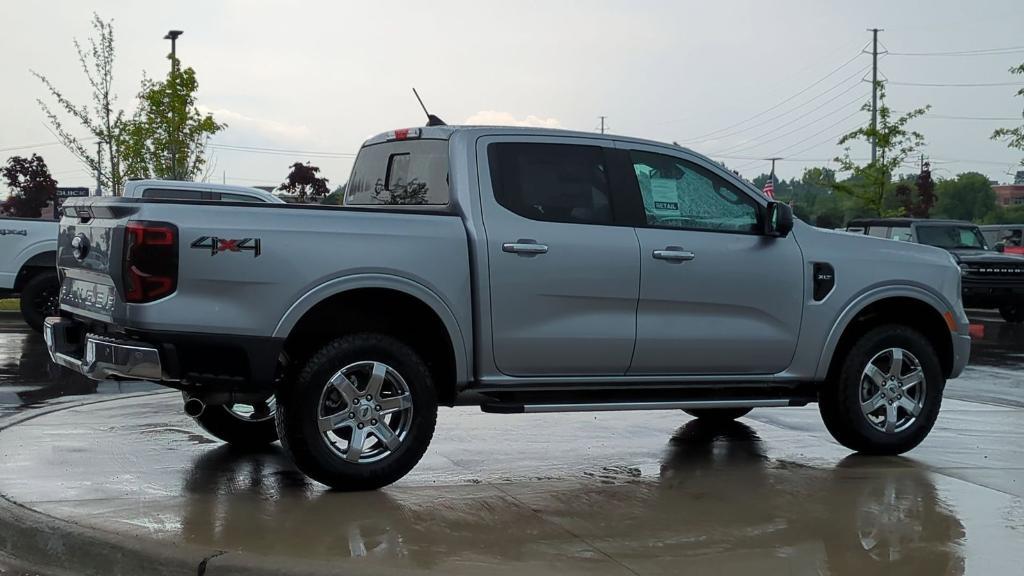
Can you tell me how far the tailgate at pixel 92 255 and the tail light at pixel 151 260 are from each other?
0.25ft

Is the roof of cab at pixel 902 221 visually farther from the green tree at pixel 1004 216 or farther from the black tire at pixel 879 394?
→ the green tree at pixel 1004 216

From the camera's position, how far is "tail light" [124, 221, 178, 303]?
18.9 feet

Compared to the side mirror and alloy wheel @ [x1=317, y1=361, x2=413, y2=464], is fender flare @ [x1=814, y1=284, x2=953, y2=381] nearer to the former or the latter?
the side mirror

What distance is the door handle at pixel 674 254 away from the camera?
6.95m

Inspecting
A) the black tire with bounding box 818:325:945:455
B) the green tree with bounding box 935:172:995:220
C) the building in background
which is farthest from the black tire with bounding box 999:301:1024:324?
the building in background

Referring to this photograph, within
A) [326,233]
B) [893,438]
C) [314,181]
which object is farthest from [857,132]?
[326,233]

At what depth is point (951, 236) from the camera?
69.9 ft

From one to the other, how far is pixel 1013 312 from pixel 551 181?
1681 cm

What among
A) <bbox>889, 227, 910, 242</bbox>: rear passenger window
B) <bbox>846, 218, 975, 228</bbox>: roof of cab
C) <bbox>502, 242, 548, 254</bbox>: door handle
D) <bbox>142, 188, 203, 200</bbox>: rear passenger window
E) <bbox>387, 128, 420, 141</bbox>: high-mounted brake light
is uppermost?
<bbox>387, 128, 420, 141</bbox>: high-mounted brake light

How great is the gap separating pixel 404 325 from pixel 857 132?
33617mm

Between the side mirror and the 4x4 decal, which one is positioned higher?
the side mirror

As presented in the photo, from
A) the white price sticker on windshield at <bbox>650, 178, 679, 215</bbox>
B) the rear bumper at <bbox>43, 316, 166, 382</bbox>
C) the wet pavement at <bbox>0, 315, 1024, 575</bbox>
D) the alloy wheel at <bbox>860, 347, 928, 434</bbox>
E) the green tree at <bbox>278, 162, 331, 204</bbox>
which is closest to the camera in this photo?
the wet pavement at <bbox>0, 315, 1024, 575</bbox>

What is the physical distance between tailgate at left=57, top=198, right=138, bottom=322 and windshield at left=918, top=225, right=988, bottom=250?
17040 mm

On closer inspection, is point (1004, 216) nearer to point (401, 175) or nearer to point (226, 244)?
point (401, 175)
